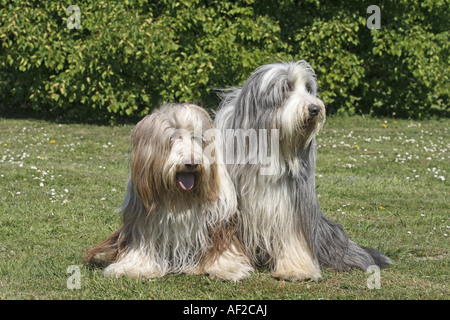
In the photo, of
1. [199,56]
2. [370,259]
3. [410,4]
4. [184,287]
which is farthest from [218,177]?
[410,4]

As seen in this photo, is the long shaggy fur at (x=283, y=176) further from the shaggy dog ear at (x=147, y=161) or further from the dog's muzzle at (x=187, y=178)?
the shaggy dog ear at (x=147, y=161)

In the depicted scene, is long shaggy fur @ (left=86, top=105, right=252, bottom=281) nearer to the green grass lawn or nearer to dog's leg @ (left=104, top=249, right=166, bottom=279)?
dog's leg @ (left=104, top=249, right=166, bottom=279)

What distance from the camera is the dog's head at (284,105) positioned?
4.08 m

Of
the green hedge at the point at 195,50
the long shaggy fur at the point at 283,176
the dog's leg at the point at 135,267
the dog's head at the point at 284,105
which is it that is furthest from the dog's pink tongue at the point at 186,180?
the green hedge at the point at 195,50

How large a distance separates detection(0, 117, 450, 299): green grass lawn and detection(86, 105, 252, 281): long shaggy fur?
0.39 ft

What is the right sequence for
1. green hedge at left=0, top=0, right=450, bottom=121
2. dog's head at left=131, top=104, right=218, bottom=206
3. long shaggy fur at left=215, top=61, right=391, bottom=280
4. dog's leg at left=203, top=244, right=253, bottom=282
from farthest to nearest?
1. green hedge at left=0, top=0, right=450, bottom=121
2. dog's leg at left=203, top=244, right=253, bottom=282
3. long shaggy fur at left=215, top=61, right=391, bottom=280
4. dog's head at left=131, top=104, right=218, bottom=206

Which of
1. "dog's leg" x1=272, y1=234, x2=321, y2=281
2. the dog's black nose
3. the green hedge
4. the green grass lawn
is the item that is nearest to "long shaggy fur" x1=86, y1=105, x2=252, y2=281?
the green grass lawn

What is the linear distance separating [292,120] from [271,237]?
0.89m

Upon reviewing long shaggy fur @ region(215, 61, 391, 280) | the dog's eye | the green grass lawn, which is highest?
the dog's eye

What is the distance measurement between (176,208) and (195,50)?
7.61 m

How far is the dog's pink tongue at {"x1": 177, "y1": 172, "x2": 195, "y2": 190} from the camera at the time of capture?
4.02 metres

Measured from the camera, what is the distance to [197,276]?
14.3 feet

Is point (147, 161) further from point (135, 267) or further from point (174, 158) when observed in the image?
point (135, 267)

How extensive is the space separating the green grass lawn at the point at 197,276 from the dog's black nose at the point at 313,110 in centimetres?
113
